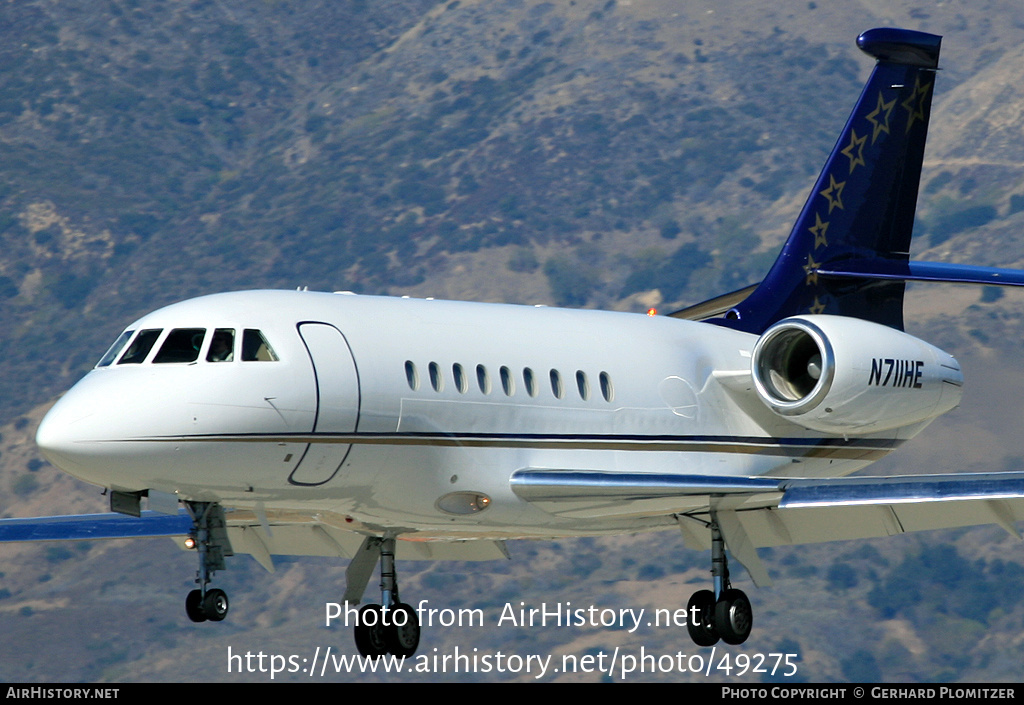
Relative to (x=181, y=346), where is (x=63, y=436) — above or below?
below

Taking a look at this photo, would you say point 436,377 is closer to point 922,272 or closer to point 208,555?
point 208,555

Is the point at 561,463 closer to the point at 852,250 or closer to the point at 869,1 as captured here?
Answer: the point at 852,250

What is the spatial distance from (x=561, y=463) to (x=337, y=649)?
77.6m

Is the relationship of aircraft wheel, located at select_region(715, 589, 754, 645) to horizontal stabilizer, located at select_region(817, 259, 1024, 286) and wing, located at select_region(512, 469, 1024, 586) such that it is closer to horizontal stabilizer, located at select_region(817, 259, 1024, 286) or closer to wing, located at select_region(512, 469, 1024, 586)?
wing, located at select_region(512, 469, 1024, 586)

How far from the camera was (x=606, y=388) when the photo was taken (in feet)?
75.5

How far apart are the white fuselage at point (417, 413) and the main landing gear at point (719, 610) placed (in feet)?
3.91

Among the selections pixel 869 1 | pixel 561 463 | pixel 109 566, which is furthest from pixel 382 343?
pixel 869 1

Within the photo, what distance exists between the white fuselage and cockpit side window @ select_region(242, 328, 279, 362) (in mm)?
75

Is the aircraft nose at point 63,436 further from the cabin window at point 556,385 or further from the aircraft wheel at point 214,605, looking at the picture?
the cabin window at point 556,385

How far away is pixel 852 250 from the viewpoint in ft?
88.2

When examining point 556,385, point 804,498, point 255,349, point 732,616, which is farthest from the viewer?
→ point 732,616

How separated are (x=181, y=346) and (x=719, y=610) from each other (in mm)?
7917

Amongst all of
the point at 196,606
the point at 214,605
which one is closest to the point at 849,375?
the point at 214,605

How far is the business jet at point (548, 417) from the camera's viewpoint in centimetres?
1928
